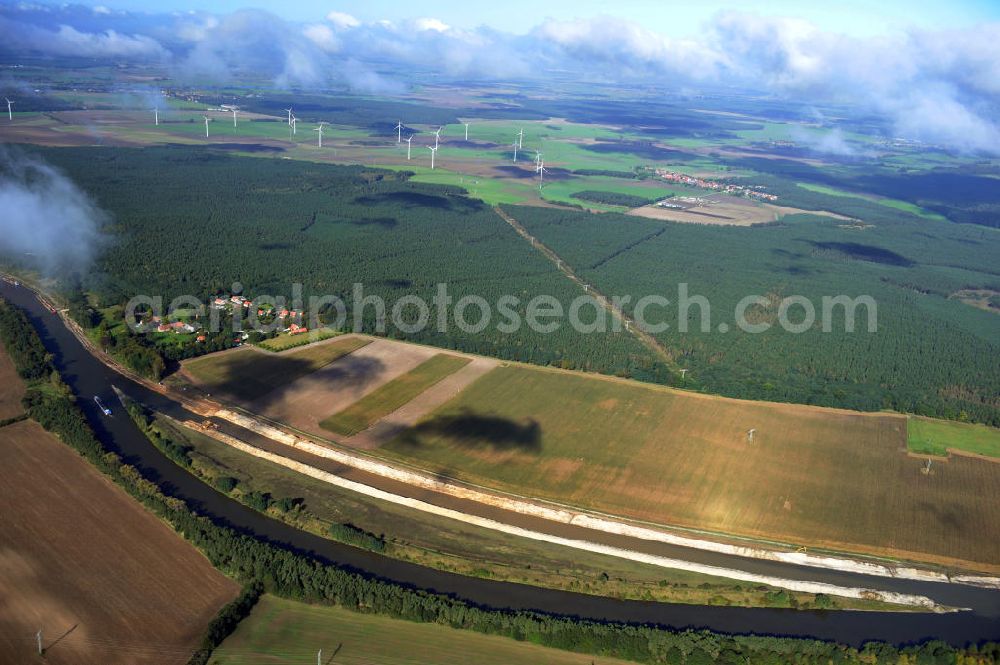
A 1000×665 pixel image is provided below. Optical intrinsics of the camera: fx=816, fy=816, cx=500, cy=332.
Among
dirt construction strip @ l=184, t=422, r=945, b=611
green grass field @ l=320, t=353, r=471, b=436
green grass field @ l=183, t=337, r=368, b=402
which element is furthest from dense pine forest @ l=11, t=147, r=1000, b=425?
dirt construction strip @ l=184, t=422, r=945, b=611

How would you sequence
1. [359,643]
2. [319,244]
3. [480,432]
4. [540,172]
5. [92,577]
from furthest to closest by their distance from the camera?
[540,172] → [319,244] → [480,432] → [92,577] → [359,643]

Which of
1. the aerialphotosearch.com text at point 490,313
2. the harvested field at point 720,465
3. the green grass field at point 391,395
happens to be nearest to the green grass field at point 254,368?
the aerialphotosearch.com text at point 490,313

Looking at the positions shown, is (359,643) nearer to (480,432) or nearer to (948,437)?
(480,432)

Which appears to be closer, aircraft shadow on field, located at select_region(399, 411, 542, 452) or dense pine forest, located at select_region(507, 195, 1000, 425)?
aircraft shadow on field, located at select_region(399, 411, 542, 452)

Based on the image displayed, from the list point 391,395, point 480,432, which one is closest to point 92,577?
point 480,432

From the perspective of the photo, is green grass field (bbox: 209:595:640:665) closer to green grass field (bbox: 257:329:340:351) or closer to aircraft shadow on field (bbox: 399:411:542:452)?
aircraft shadow on field (bbox: 399:411:542:452)

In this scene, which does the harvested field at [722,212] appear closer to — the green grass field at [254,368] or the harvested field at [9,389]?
the green grass field at [254,368]
